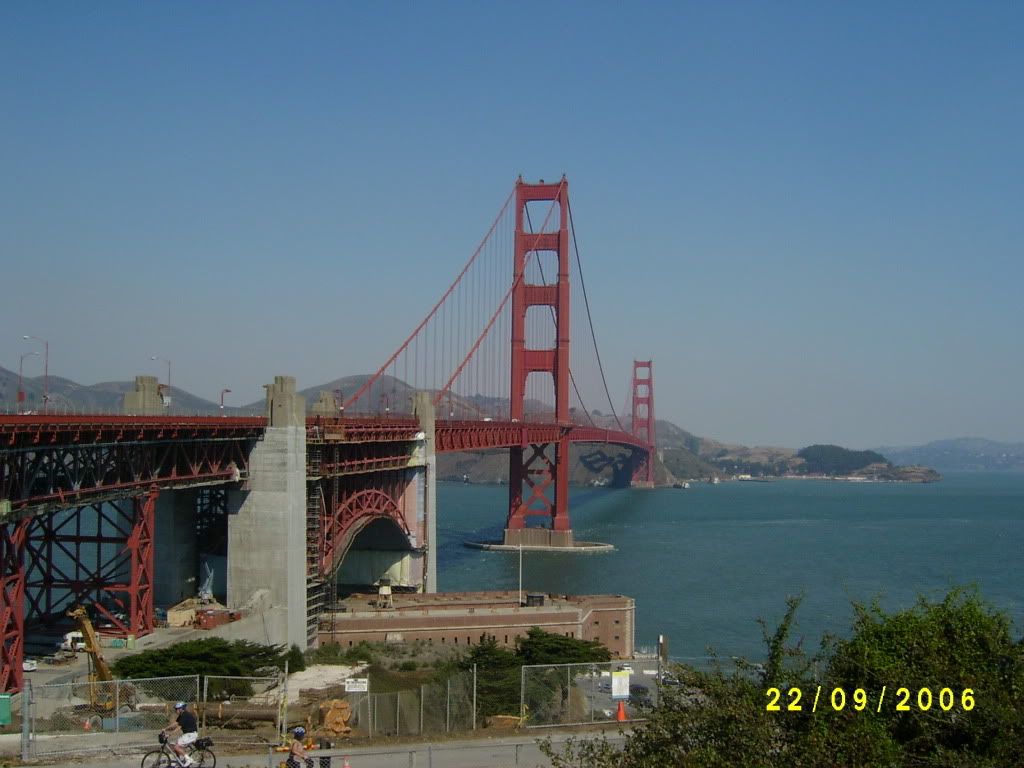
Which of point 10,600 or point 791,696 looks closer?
point 791,696

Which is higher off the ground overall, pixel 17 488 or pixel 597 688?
pixel 17 488

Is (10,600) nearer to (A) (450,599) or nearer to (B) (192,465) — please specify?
(B) (192,465)

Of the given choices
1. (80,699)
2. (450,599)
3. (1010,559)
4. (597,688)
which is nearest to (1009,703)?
(597,688)

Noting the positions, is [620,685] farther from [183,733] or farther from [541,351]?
[541,351]

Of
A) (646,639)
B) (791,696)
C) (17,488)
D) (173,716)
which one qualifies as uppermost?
(17,488)

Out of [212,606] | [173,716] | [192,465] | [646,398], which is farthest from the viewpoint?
[646,398]
